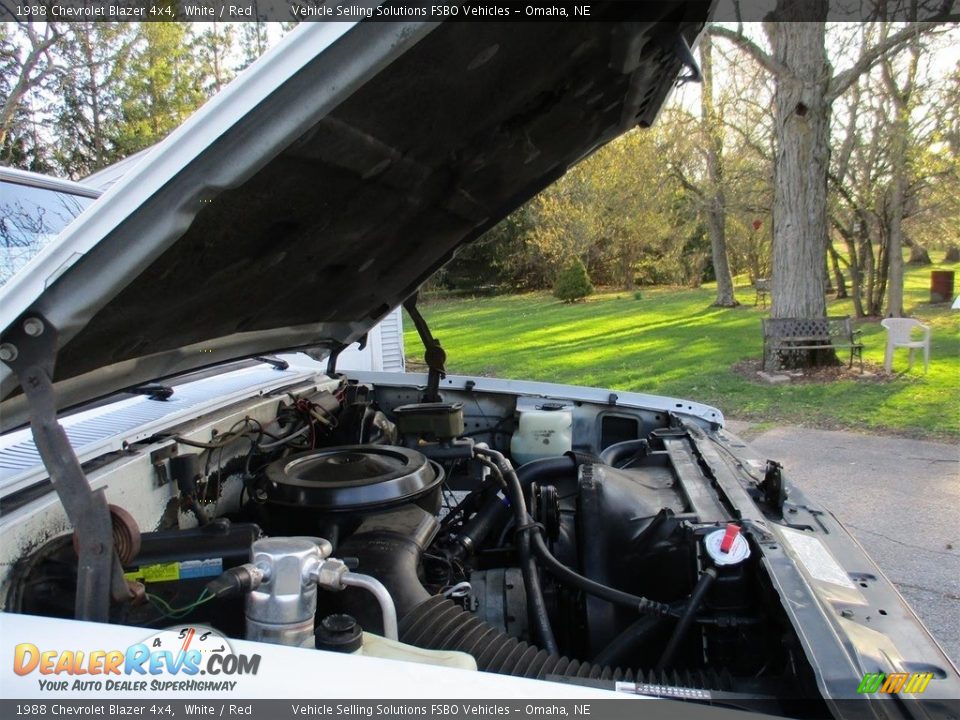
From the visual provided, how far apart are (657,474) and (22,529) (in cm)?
191

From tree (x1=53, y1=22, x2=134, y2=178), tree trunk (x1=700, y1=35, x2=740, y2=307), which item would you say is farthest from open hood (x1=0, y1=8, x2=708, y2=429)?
tree (x1=53, y1=22, x2=134, y2=178)

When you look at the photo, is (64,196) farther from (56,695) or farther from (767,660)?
(767,660)

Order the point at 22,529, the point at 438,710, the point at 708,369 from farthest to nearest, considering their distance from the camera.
A: 1. the point at 708,369
2. the point at 22,529
3. the point at 438,710

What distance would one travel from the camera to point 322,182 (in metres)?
1.56

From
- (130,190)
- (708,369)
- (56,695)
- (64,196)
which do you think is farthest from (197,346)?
(708,369)

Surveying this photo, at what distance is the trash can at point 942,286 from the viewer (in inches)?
765

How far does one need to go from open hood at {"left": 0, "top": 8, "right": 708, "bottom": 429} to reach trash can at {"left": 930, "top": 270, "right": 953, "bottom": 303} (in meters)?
21.3

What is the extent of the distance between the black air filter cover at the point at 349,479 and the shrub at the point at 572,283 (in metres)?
22.8

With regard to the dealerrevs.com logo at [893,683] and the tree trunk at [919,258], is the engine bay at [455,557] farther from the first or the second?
the tree trunk at [919,258]

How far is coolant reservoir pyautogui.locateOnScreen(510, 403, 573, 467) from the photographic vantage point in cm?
321

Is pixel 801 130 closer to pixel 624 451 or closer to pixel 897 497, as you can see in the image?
pixel 897 497

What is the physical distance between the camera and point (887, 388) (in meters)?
9.15

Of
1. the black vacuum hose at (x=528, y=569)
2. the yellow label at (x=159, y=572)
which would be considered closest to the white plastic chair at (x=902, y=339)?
the black vacuum hose at (x=528, y=569)

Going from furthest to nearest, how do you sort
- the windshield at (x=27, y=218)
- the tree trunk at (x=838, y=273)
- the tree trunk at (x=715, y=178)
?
the tree trunk at (x=838, y=273), the tree trunk at (x=715, y=178), the windshield at (x=27, y=218)
